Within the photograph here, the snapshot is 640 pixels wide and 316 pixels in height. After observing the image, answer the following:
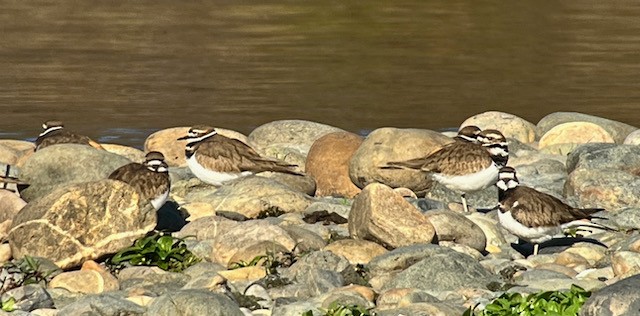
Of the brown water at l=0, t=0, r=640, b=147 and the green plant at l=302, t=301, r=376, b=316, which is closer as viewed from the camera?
the green plant at l=302, t=301, r=376, b=316

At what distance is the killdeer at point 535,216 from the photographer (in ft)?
44.9

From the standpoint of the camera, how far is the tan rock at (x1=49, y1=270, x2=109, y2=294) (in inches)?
481

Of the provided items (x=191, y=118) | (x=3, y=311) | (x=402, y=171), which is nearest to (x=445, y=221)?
(x=402, y=171)

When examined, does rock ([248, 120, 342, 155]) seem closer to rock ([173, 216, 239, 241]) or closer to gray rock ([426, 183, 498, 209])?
gray rock ([426, 183, 498, 209])

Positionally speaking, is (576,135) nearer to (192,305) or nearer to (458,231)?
(458,231)

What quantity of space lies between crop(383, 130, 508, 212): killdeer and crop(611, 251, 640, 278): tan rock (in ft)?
10.2

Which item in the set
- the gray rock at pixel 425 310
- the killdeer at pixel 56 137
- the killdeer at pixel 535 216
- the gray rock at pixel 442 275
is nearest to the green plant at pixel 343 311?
the gray rock at pixel 425 310

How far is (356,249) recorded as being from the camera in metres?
13.4

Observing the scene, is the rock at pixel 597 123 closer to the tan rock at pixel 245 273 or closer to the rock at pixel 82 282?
the tan rock at pixel 245 273

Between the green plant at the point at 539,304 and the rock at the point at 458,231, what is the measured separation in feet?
10.8

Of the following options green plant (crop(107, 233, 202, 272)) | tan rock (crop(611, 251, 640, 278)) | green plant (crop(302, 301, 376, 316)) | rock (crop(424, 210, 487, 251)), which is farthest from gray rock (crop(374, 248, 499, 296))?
green plant (crop(107, 233, 202, 272))

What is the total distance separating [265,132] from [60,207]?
25.8ft

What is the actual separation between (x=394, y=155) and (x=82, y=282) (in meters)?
5.59

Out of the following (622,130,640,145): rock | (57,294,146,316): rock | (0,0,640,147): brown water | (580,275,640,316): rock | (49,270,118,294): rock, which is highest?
(580,275,640,316): rock
